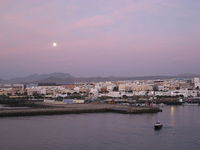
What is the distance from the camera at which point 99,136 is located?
1002 cm

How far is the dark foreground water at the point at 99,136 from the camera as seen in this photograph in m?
8.71

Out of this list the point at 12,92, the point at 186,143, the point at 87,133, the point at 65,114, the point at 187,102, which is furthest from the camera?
the point at 12,92

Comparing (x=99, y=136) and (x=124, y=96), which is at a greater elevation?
(x=124, y=96)

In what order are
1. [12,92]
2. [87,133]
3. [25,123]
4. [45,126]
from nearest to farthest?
[87,133] → [45,126] → [25,123] → [12,92]

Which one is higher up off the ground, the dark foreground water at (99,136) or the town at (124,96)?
the town at (124,96)

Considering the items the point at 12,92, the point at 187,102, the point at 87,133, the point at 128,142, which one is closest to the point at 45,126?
the point at 87,133

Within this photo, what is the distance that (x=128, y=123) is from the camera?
42.2 ft

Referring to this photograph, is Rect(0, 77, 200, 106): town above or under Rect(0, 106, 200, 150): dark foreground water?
above

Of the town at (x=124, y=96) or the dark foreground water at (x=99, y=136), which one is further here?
the town at (x=124, y=96)

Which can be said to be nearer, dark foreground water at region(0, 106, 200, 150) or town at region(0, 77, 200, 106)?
dark foreground water at region(0, 106, 200, 150)

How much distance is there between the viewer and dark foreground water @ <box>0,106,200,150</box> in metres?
8.71

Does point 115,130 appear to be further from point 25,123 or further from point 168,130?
point 25,123

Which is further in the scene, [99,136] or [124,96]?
[124,96]

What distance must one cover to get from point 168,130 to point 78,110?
716cm
